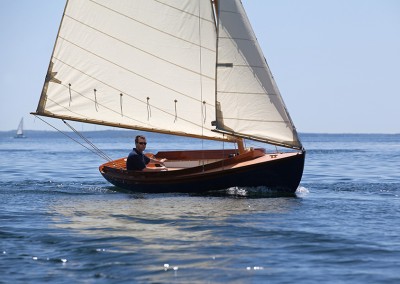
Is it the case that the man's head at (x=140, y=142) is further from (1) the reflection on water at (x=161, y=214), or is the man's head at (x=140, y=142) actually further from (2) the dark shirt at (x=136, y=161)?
(1) the reflection on water at (x=161, y=214)

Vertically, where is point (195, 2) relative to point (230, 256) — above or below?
above

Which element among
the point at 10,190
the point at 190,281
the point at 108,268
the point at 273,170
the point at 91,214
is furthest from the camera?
the point at 10,190

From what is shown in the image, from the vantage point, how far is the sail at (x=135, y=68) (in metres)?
24.4

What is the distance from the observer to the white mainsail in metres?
22.9

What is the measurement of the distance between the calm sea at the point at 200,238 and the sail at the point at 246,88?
1.85 m

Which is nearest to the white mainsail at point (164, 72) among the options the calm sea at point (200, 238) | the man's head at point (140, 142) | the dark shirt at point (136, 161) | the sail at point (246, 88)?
the sail at point (246, 88)

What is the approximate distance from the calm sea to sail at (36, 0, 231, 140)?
9.00ft

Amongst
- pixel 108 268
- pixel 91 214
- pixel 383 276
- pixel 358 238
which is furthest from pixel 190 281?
pixel 91 214

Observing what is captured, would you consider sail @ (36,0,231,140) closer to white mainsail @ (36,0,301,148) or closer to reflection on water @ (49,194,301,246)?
white mainsail @ (36,0,301,148)

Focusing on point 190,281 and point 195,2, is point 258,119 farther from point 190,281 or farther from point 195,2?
point 190,281

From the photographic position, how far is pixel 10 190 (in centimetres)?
2683

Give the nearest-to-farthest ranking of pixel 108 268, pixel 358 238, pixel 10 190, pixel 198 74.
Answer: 1. pixel 108 268
2. pixel 358 238
3. pixel 198 74
4. pixel 10 190

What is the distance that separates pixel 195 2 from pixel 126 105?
4.05m

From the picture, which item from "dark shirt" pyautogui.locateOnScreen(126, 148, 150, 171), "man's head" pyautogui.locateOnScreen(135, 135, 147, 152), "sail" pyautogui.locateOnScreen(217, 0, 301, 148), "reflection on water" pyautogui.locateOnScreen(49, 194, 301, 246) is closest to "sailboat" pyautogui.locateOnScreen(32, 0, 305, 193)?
"sail" pyautogui.locateOnScreen(217, 0, 301, 148)
